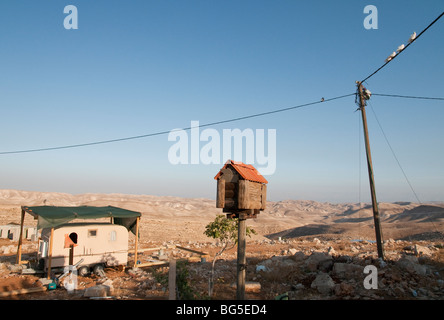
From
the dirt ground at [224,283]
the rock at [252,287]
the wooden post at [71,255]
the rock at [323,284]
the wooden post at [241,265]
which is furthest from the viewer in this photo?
the wooden post at [71,255]

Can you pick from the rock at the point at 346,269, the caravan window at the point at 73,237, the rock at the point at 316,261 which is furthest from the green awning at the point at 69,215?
the rock at the point at 346,269

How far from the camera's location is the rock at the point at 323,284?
37.7ft

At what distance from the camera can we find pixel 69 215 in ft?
45.0

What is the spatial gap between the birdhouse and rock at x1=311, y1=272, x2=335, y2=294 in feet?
18.1

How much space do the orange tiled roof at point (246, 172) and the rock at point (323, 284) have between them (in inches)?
226

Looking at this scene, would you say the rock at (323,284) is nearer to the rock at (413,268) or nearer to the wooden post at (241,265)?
the rock at (413,268)

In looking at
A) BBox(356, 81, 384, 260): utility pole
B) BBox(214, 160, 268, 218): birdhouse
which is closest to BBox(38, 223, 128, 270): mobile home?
BBox(214, 160, 268, 218): birdhouse

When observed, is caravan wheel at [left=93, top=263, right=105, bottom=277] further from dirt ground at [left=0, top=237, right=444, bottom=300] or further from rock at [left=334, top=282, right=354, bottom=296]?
rock at [left=334, top=282, right=354, bottom=296]

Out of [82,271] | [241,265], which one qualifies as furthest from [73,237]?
[241,265]

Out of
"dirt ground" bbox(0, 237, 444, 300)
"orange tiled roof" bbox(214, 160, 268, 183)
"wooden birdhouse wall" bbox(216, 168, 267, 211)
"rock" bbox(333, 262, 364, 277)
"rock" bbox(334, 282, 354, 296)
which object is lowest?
"dirt ground" bbox(0, 237, 444, 300)

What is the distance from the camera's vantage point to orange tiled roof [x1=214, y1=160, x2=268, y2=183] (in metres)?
8.60

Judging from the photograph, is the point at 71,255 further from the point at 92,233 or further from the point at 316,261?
the point at 316,261

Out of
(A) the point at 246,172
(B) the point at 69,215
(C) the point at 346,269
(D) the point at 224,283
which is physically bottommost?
(D) the point at 224,283

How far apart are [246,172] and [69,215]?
32.8 feet
